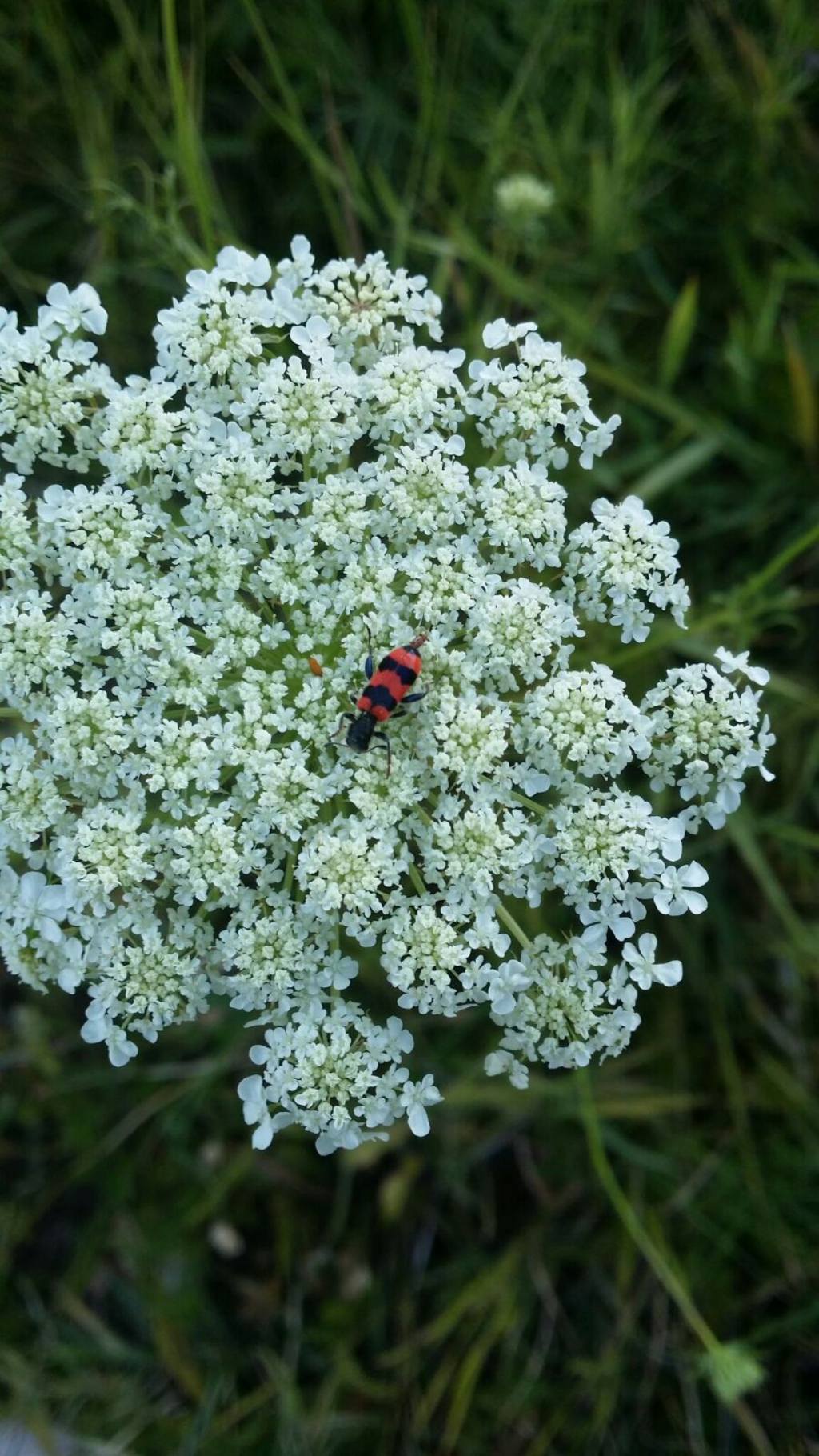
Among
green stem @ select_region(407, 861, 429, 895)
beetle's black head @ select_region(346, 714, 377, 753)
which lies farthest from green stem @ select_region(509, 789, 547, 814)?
beetle's black head @ select_region(346, 714, 377, 753)

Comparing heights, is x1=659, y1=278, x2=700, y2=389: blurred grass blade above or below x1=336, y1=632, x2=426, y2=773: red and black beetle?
above

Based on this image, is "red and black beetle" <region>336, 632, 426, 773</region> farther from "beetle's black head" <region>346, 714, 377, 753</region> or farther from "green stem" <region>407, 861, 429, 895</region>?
"green stem" <region>407, 861, 429, 895</region>

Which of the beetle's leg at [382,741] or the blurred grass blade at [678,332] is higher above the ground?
the blurred grass blade at [678,332]

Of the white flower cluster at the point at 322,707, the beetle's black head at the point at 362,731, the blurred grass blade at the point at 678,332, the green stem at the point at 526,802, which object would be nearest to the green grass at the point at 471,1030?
the blurred grass blade at the point at 678,332

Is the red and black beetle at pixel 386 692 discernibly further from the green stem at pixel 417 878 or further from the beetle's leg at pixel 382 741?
the green stem at pixel 417 878

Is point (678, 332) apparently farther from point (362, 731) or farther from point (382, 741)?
point (362, 731)
